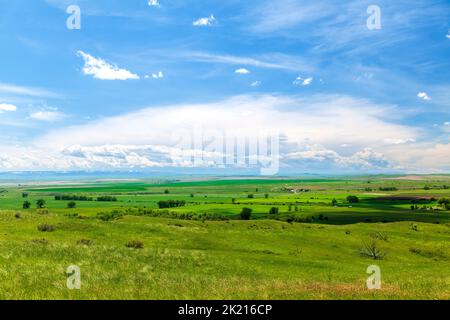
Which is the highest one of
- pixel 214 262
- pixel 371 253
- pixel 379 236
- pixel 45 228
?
pixel 45 228

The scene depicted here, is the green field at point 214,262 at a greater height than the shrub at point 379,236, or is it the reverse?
the green field at point 214,262

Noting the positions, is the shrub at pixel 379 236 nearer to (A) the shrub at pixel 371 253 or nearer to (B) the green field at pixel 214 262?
(B) the green field at pixel 214 262

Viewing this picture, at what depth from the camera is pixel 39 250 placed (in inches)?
1280

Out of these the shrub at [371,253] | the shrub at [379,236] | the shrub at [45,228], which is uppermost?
the shrub at [45,228]

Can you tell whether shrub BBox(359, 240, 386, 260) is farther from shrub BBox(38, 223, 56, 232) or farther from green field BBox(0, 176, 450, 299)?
shrub BBox(38, 223, 56, 232)

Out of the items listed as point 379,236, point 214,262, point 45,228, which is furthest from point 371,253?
point 45,228

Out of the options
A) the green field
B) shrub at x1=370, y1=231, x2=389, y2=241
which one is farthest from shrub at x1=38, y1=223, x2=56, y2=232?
shrub at x1=370, y1=231, x2=389, y2=241

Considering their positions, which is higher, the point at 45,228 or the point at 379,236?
the point at 45,228

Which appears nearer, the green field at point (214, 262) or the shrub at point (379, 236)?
the green field at point (214, 262)

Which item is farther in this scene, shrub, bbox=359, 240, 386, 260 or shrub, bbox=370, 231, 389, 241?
shrub, bbox=370, 231, 389, 241

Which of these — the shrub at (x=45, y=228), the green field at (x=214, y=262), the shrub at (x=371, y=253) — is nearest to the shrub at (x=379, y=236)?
the green field at (x=214, y=262)

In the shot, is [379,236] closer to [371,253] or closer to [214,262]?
[371,253]
